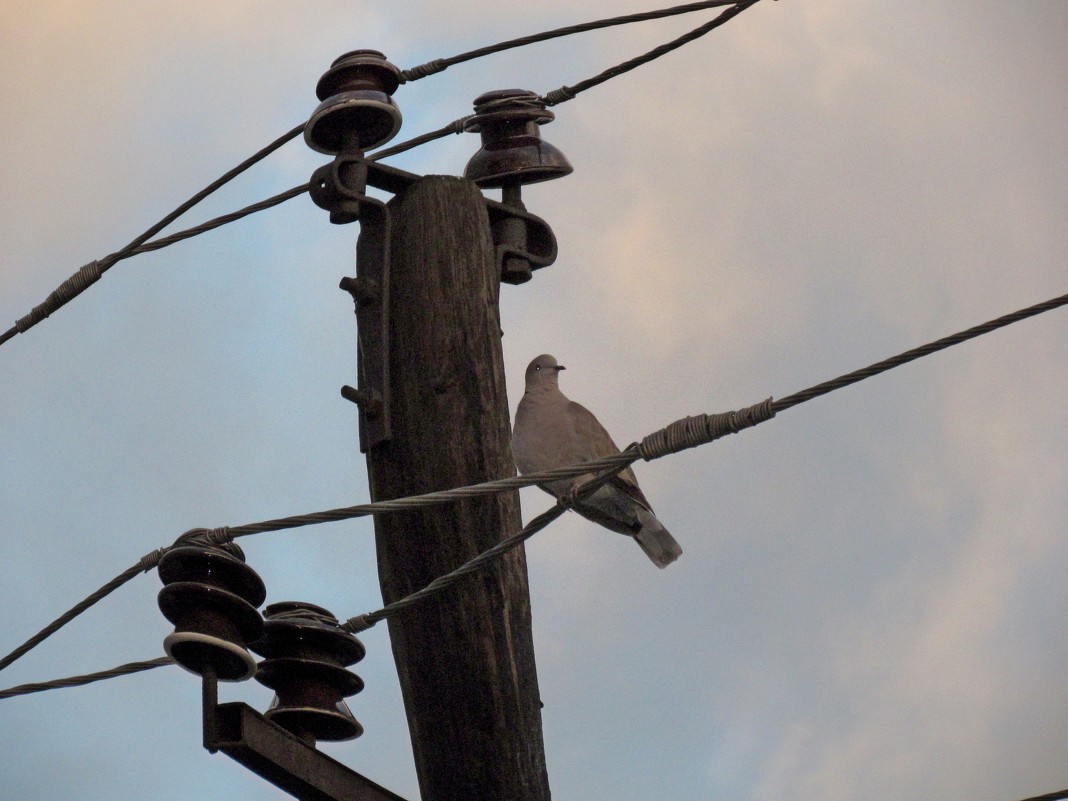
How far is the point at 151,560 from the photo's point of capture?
4.00 metres

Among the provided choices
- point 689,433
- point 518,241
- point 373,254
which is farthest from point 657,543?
point 689,433

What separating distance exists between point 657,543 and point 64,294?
8.36 feet

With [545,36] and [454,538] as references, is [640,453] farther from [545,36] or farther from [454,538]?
[545,36]

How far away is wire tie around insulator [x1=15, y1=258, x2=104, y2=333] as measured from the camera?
17.1ft

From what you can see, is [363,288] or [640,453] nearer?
[640,453]

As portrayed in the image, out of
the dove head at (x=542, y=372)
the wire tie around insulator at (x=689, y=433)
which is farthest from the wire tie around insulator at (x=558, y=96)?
the wire tie around insulator at (x=689, y=433)

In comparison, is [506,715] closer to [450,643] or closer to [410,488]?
[450,643]

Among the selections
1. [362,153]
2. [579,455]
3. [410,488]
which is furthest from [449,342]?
[579,455]

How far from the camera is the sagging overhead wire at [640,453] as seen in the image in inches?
Result: 123

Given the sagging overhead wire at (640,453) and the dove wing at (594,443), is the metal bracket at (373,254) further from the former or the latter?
the dove wing at (594,443)

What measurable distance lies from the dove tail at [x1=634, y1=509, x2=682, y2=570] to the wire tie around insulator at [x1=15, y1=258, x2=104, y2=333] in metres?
2.37

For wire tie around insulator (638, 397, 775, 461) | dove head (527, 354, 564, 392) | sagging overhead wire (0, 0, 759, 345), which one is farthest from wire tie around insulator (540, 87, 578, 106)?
wire tie around insulator (638, 397, 775, 461)

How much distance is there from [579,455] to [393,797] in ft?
6.46

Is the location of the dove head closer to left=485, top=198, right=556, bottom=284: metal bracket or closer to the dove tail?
the dove tail
